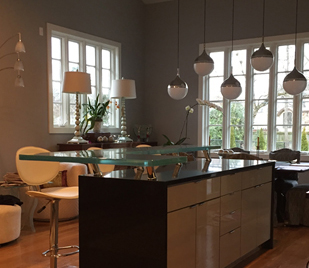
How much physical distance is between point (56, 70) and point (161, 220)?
4.27m

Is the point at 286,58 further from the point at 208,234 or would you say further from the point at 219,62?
the point at 208,234

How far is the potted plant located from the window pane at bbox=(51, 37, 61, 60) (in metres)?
0.85

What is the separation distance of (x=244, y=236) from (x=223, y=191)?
0.59 m

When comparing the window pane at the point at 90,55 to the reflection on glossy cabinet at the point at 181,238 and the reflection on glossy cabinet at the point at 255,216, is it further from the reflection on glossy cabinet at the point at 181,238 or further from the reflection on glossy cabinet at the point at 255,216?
the reflection on glossy cabinet at the point at 181,238

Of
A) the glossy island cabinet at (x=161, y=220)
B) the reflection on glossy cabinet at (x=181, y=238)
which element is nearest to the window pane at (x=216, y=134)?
the glossy island cabinet at (x=161, y=220)

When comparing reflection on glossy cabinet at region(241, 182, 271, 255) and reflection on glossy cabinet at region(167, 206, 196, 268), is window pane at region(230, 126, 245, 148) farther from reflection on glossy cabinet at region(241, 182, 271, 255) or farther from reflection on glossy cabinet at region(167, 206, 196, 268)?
reflection on glossy cabinet at region(167, 206, 196, 268)

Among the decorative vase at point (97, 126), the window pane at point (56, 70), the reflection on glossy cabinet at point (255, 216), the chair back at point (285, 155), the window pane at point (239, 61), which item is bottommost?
the reflection on glossy cabinet at point (255, 216)

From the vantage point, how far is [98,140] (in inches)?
241

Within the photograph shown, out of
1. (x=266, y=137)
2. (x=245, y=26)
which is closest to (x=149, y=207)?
(x=266, y=137)

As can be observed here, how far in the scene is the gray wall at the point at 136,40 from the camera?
5270mm

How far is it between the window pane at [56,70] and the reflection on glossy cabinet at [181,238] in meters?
A: 4.04

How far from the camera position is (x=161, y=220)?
2.27 m

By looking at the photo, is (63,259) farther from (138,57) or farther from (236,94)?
(138,57)

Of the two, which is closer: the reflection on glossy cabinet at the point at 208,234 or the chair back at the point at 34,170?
the reflection on glossy cabinet at the point at 208,234
